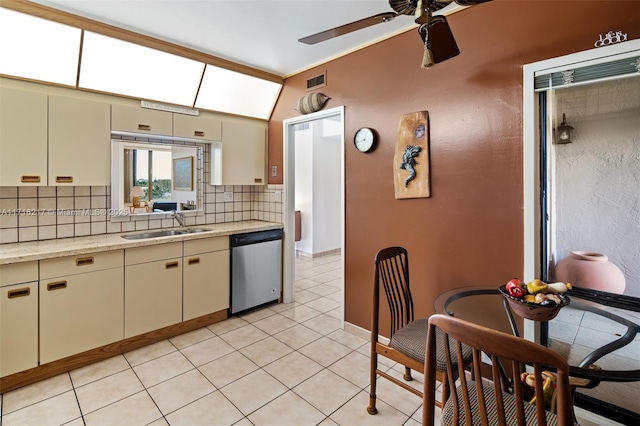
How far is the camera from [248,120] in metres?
3.91

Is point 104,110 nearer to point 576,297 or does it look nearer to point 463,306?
point 463,306

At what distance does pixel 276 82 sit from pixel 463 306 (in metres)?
2.99

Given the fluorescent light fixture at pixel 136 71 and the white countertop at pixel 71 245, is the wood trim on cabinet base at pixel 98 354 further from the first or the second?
the fluorescent light fixture at pixel 136 71

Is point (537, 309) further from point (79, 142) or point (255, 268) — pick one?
point (79, 142)

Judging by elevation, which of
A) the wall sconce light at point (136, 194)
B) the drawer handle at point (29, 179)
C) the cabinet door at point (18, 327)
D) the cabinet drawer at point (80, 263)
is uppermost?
the drawer handle at point (29, 179)

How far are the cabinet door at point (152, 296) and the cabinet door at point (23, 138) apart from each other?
98cm

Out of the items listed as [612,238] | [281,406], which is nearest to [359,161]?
[612,238]

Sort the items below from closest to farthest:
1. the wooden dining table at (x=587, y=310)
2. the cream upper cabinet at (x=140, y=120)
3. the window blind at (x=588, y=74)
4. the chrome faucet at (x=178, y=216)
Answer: the wooden dining table at (x=587, y=310) < the window blind at (x=588, y=74) < the cream upper cabinet at (x=140, y=120) < the chrome faucet at (x=178, y=216)

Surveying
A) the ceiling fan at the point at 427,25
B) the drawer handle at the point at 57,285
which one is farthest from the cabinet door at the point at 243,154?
the ceiling fan at the point at 427,25

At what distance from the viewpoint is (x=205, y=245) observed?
10.5 feet

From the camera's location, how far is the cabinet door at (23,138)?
7.67 ft

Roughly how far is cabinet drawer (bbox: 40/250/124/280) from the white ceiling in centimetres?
180

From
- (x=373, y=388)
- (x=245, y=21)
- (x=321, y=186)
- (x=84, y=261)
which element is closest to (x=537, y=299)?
(x=373, y=388)

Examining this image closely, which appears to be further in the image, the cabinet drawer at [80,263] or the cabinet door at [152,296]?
the cabinet door at [152,296]
